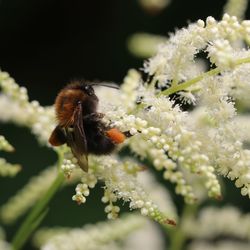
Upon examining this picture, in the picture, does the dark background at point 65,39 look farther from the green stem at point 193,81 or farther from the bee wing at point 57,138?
the green stem at point 193,81

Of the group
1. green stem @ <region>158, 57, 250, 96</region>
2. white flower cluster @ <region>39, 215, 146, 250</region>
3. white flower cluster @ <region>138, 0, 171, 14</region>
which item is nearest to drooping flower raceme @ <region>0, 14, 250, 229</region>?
green stem @ <region>158, 57, 250, 96</region>

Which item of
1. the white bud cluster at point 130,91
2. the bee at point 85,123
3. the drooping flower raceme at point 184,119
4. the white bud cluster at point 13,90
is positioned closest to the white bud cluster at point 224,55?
the drooping flower raceme at point 184,119

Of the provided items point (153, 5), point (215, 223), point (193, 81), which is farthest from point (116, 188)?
point (153, 5)

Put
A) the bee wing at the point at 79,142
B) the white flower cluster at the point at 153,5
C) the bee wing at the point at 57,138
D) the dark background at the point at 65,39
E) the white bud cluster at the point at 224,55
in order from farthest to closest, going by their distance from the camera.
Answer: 1. the dark background at the point at 65,39
2. the white flower cluster at the point at 153,5
3. the bee wing at the point at 57,138
4. the bee wing at the point at 79,142
5. the white bud cluster at the point at 224,55

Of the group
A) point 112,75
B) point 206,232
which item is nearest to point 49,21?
point 112,75

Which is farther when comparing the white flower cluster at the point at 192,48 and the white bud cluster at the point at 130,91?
the white bud cluster at the point at 130,91

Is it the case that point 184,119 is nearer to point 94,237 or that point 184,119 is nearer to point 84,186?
point 84,186
